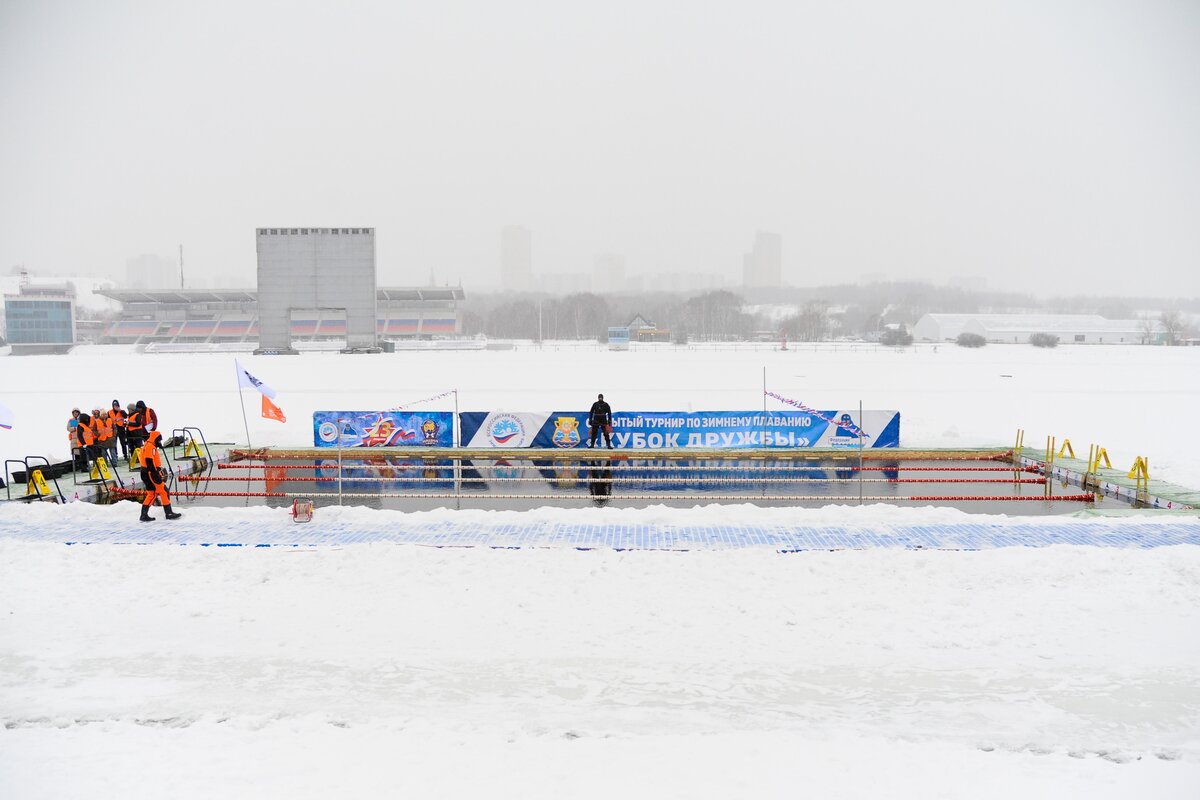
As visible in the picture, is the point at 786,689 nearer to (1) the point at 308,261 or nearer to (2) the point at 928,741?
(2) the point at 928,741

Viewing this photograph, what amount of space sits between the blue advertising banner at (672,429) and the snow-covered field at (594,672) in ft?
22.1

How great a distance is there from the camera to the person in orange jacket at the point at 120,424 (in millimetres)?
17984

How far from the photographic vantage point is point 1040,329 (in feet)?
395

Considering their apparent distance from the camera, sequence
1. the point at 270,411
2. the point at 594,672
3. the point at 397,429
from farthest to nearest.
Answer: the point at 397,429, the point at 270,411, the point at 594,672

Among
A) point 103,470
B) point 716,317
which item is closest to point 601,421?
point 103,470

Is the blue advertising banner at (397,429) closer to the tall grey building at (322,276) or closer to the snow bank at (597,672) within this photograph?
the snow bank at (597,672)

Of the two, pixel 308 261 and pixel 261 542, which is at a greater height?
pixel 308 261

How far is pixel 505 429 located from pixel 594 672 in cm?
1296

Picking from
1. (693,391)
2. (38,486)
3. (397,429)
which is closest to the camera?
(38,486)

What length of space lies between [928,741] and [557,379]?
39310 mm

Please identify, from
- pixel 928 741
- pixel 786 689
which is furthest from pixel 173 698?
pixel 928 741

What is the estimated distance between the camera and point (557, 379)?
44.8m

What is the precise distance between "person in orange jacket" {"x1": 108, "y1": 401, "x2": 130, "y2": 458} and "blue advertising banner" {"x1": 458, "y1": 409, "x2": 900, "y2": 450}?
7792 mm

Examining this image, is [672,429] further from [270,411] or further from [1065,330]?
[1065,330]
